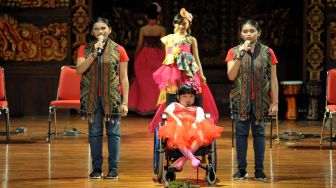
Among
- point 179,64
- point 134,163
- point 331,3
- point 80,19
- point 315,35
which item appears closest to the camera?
point 134,163

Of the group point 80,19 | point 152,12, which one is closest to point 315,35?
point 152,12

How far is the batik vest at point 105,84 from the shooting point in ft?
22.3

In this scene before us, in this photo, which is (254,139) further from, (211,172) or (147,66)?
(147,66)

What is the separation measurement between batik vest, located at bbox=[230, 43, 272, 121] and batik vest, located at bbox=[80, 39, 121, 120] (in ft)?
3.30

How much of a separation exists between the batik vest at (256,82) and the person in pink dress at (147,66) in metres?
6.15

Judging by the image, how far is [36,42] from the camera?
13039 millimetres

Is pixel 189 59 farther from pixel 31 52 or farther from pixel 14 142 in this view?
pixel 31 52

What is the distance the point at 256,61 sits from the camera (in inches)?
265

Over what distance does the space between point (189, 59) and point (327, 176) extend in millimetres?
2305

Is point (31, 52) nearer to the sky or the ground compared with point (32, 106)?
nearer to the sky

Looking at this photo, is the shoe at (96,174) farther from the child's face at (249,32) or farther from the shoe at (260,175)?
the child's face at (249,32)

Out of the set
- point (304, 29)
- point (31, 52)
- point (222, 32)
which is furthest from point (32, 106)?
point (304, 29)

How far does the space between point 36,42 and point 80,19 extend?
2.57ft

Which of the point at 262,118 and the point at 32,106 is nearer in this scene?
the point at 262,118
